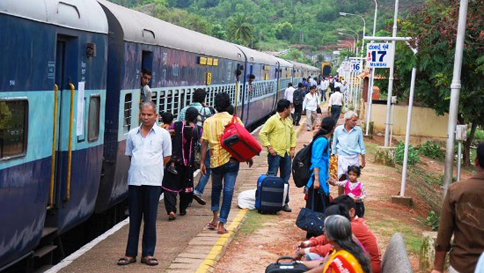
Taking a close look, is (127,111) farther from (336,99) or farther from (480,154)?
Answer: (336,99)

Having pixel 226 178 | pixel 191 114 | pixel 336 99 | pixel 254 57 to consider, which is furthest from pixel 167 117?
pixel 254 57

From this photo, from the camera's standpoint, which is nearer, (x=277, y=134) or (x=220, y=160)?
(x=220, y=160)

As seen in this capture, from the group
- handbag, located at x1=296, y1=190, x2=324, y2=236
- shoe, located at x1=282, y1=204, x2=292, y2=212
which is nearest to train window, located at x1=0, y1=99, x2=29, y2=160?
handbag, located at x1=296, y1=190, x2=324, y2=236

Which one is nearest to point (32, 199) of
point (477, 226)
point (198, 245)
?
point (198, 245)

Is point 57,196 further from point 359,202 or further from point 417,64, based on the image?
point 417,64

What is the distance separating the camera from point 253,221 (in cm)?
1260

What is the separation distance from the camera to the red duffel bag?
10789 mm

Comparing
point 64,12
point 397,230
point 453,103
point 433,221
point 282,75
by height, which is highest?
point 64,12

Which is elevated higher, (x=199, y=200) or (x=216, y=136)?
(x=216, y=136)

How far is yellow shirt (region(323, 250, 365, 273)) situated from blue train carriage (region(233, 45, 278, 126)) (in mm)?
19479

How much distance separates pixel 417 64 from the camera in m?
15.9

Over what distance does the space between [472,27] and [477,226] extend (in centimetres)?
952

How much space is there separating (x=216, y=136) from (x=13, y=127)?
413cm

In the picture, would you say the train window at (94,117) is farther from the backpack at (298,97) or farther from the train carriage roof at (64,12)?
the backpack at (298,97)
